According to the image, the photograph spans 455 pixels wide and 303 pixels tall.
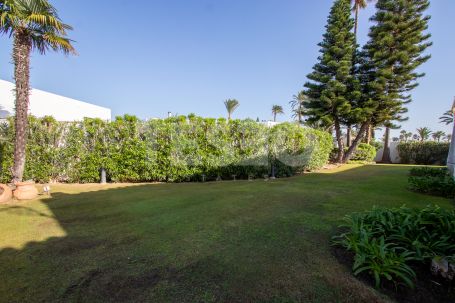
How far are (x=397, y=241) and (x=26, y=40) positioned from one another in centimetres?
903

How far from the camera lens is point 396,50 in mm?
13156

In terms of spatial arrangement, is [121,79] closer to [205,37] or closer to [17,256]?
[205,37]

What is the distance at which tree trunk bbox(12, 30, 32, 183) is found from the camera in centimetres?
572

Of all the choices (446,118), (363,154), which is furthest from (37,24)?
(446,118)

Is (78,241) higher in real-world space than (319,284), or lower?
lower

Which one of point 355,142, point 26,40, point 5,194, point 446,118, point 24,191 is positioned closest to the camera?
point 5,194

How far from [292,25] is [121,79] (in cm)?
954

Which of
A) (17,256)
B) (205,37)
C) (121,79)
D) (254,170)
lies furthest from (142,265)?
(121,79)

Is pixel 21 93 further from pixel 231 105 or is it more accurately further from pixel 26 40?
pixel 231 105

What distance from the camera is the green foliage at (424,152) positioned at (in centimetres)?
1499

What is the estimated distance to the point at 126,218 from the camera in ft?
12.2

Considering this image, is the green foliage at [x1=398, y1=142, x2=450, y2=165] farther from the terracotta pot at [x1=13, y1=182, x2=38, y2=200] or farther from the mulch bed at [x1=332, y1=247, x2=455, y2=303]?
the terracotta pot at [x1=13, y1=182, x2=38, y2=200]

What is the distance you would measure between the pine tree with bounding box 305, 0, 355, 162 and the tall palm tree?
13.0 metres

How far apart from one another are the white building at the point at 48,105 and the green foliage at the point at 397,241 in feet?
33.5
